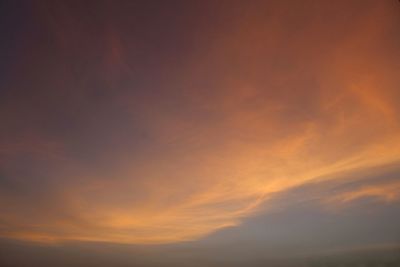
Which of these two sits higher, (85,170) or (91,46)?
(91,46)

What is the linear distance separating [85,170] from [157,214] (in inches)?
214

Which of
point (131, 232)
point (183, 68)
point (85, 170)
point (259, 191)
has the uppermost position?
point (183, 68)

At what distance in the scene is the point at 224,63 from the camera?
10.4 meters

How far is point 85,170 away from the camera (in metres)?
16.2

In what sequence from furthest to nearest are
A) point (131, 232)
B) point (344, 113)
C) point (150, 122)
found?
point (131, 232) → point (150, 122) → point (344, 113)

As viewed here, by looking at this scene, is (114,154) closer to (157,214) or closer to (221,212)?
(157,214)

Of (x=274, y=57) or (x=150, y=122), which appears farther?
(x=150, y=122)

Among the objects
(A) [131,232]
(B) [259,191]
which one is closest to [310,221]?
(B) [259,191]

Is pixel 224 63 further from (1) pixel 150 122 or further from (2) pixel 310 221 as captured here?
(2) pixel 310 221

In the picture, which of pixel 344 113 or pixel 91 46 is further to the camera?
pixel 344 113

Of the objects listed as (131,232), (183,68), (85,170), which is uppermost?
(183,68)

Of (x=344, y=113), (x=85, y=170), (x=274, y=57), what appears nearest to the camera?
(x=274, y=57)

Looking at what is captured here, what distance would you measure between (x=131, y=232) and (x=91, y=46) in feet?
48.5

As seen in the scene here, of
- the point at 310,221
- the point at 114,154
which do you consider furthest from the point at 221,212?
the point at 114,154
